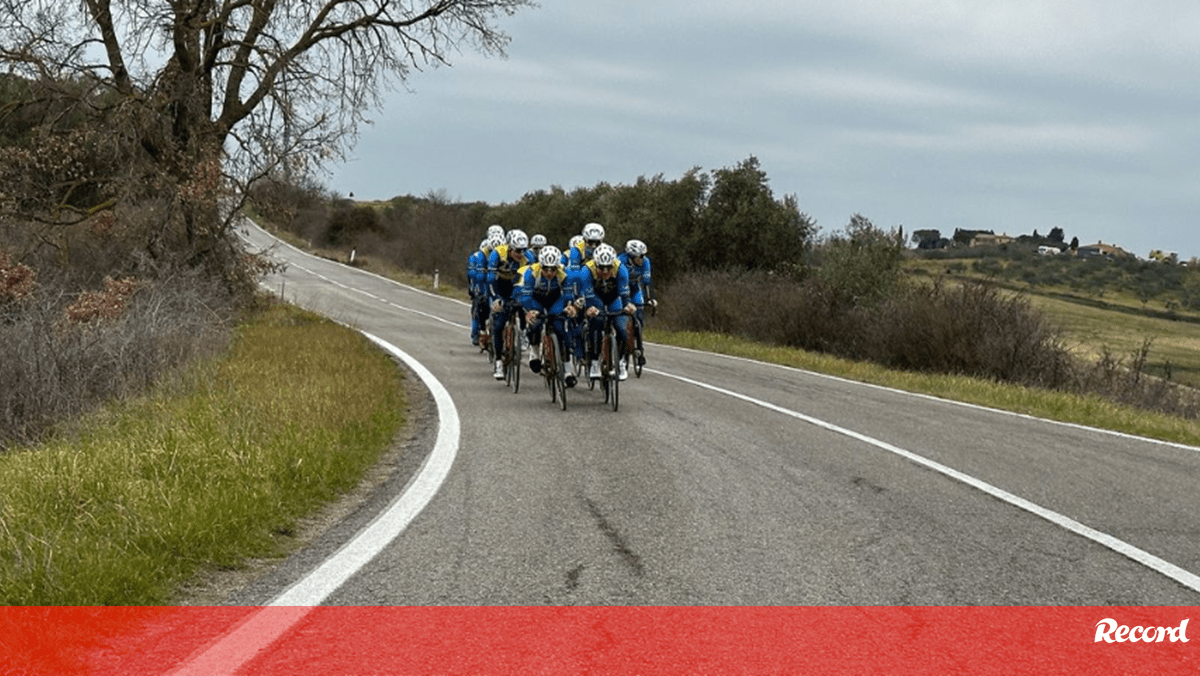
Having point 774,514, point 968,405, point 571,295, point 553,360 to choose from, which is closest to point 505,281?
point 571,295

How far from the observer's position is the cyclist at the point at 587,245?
13.0 m

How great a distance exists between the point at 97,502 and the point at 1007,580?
497 centimetres

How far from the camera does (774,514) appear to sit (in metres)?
6.85

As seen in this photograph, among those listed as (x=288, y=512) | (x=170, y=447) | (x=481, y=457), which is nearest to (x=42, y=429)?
(x=170, y=447)

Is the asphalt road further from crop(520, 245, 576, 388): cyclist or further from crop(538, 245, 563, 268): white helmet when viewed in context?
crop(538, 245, 563, 268): white helmet

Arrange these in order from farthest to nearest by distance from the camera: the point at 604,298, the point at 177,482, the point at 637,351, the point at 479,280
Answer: the point at 479,280
the point at 637,351
the point at 604,298
the point at 177,482

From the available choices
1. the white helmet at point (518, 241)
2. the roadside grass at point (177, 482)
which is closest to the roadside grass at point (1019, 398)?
the white helmet at point (518, 241)

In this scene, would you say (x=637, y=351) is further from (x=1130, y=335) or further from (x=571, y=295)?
(x=1130, y=335)

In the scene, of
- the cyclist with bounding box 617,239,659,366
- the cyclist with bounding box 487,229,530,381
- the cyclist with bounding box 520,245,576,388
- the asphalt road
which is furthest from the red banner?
the cyclist with bounding box 617,239,659,366

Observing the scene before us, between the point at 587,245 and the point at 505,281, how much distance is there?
1401 millimetres

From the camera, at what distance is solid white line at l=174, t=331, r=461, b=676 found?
417 cm

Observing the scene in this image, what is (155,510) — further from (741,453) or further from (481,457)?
(741,453)

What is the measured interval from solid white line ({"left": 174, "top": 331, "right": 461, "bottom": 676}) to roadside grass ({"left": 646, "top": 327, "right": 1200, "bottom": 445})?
324 inches

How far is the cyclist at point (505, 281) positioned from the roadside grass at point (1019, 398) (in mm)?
6061
